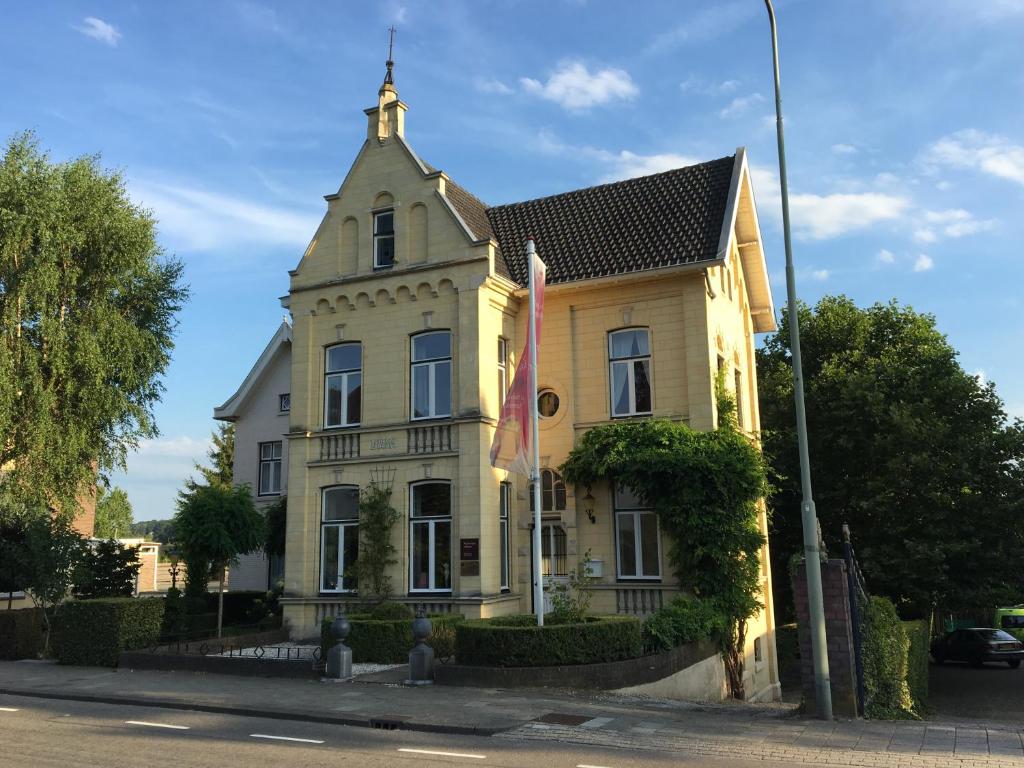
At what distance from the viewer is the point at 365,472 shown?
68.5 feet

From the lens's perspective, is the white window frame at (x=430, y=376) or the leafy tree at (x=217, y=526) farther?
the leafy tree at (x=217, y=526)

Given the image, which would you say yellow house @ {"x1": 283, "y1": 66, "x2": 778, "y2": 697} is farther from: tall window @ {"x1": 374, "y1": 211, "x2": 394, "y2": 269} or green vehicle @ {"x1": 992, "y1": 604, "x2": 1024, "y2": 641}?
green vehicle @ {"x1": 992, "y1": 604, "x2": 1024, "y2": 641}

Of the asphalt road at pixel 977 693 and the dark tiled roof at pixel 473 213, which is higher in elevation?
the dark tiled roof at pixel 473 213

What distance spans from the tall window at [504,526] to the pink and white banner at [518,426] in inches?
162

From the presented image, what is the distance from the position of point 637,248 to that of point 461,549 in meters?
8.63

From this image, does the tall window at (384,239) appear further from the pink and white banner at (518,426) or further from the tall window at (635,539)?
the tall window at (635,539)

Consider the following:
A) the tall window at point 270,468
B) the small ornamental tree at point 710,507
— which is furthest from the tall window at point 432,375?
the tall window at point 270,468

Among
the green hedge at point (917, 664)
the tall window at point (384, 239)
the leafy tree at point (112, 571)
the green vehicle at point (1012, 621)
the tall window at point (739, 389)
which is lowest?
the green vehicle at point (1012, 621)

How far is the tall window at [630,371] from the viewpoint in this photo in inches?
821

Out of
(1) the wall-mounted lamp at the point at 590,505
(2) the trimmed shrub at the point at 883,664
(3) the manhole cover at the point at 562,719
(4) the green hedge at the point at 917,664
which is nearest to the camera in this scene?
(3) the manhole cover at the point at 562,719

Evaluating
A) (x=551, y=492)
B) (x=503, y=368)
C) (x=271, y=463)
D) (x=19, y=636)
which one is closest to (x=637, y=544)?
(x=551, y=492)

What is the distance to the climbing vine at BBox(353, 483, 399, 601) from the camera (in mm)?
19906

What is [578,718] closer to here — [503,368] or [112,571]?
[503,368]

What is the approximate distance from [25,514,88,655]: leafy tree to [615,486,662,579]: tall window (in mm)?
13035
